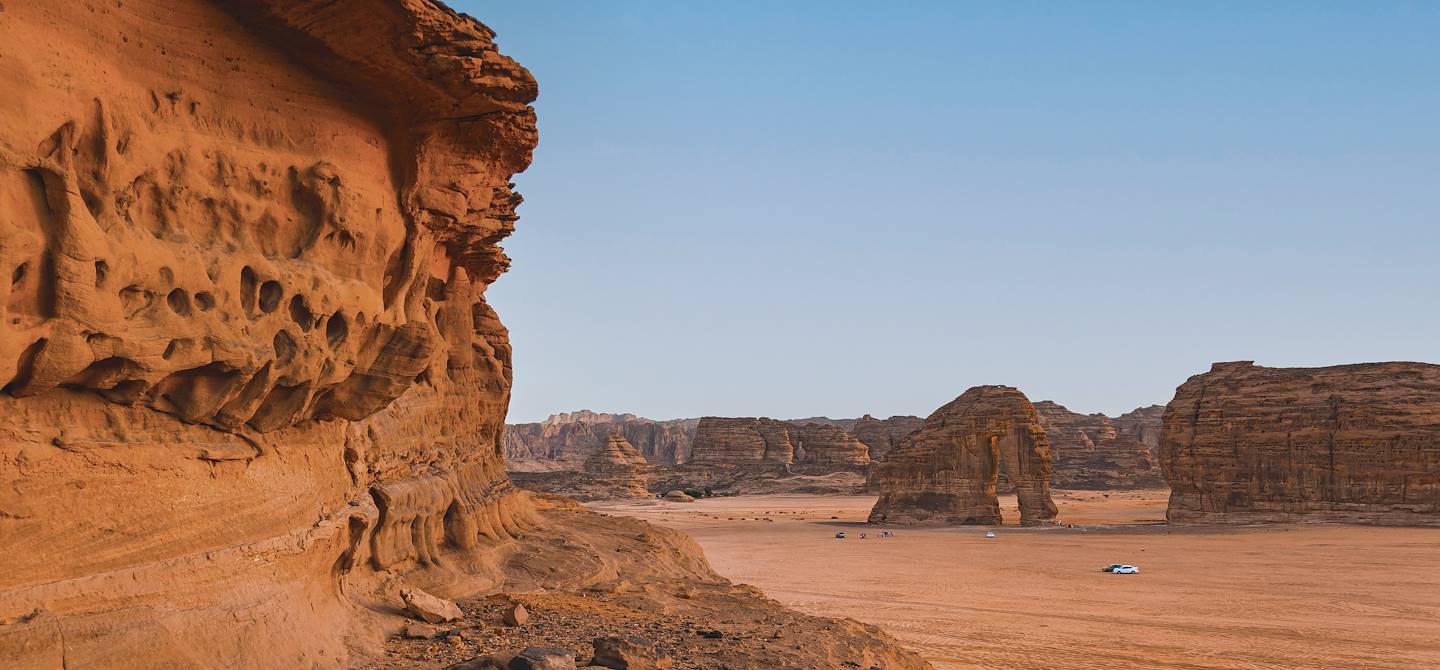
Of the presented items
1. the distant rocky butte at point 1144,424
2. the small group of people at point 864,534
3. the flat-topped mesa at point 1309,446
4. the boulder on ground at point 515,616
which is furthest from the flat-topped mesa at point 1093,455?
the boulder on ground at point 515,616

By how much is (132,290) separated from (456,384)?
7845mm

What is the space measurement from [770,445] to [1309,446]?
2390 inches

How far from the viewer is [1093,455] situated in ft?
301

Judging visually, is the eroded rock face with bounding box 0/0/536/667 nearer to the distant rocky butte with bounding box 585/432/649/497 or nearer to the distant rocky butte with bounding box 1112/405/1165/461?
the distant rocky butte with bounding box 585/432/649/497

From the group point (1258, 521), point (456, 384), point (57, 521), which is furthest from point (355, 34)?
point (1258, 521)

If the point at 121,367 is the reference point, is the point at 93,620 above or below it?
below

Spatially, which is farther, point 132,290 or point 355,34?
point 355,34

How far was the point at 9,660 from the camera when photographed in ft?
15.9

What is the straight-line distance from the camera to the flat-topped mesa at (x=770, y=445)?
312ft

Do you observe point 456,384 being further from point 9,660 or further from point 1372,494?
point 1372,494

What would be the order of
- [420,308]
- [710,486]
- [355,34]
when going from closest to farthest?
1. [355,34]
2. [420,308]
3. [710,486]

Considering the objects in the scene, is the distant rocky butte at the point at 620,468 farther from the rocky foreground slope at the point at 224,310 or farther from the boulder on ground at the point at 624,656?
the boulder on ground at the point at 624,656

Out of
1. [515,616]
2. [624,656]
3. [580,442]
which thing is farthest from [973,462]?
[580,442]

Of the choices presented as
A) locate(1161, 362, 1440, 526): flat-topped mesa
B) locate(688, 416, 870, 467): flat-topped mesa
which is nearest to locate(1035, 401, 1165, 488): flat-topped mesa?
locate(688, 416, 870, 467): flat-topped mesa
